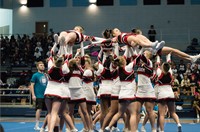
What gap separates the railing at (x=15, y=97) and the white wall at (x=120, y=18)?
27.1 ft

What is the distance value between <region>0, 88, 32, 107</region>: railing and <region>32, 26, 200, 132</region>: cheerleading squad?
8.49 metres

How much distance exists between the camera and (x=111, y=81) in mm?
10125

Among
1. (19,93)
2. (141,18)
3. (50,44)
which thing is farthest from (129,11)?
(19,93)

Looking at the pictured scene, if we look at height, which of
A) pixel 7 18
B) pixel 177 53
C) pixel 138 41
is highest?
pixel 7 18

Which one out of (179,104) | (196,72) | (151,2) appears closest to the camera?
(179,104)

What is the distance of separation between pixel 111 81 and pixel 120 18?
1656cm

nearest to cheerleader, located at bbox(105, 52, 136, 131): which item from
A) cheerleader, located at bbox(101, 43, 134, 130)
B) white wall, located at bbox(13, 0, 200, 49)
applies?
cheerleader, located at bbox(101, 43, 134, 130)

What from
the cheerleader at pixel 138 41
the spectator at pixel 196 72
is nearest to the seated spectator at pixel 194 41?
the spectator at pixel 196 72

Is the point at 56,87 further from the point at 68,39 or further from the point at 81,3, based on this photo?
the point at 81,3

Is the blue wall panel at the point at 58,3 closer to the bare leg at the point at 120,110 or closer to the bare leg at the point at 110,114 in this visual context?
the bare leg at the point at 110,114

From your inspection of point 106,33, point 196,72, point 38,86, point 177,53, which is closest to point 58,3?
point 196,72

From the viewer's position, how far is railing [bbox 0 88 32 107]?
18641mm

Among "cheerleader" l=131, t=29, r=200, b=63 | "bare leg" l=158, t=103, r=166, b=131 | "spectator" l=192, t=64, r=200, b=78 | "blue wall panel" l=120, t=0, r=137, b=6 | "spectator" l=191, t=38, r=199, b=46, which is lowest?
"bare leg" l=158, t=103, r=166, b=131

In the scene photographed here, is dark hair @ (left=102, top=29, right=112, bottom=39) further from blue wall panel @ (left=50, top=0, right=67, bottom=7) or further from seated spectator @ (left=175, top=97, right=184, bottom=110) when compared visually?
blue wall panel @ (left=50, top=0, right=67, bottom=7)
